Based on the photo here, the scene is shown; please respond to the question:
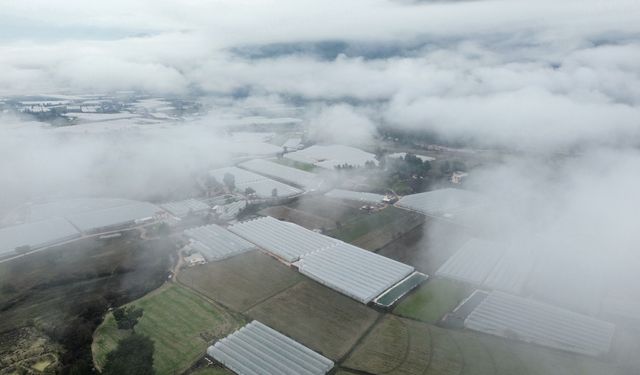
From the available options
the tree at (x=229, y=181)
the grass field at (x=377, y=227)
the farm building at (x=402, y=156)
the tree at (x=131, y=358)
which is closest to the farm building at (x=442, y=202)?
the grass field at (x=377, y=227)

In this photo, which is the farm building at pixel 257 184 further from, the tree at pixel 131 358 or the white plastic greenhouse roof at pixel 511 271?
the tree at pixel 131 358

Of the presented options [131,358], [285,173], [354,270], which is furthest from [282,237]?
[285,173]

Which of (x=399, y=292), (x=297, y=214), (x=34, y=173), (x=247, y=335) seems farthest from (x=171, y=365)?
(x=34, y=173)

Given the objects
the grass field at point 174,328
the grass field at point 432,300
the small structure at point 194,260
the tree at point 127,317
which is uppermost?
the tree at point 127,317

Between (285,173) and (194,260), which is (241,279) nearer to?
(194,260)

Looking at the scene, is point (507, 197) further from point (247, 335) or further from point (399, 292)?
point (247, 335)

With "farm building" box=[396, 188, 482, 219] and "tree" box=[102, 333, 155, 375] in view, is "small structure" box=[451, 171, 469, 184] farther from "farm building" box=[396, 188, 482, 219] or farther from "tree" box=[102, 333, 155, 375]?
"tree" box=[102, 333, 155, 375]

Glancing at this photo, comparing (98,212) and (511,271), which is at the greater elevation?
(98,212)
